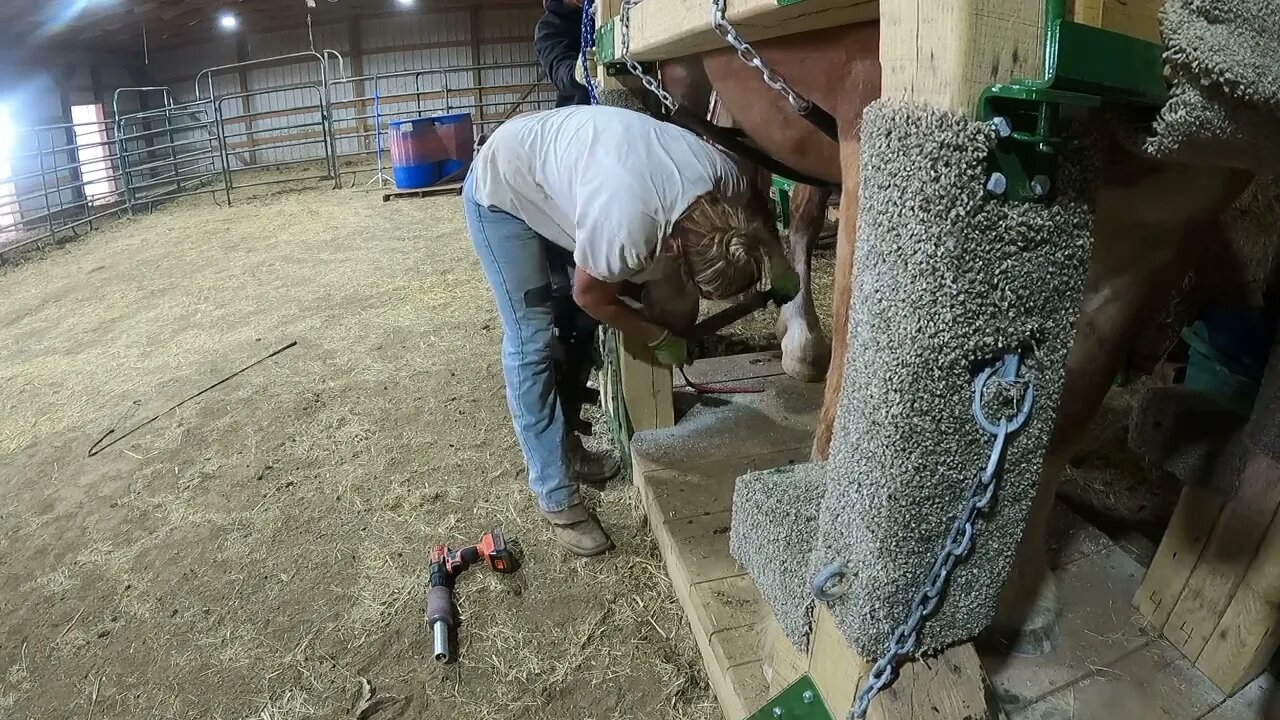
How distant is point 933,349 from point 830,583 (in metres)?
0.37

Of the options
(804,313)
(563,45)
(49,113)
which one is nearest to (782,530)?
(804,313)

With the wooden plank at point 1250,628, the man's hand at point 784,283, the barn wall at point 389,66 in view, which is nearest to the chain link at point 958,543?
the wooden plank at point 1250,628

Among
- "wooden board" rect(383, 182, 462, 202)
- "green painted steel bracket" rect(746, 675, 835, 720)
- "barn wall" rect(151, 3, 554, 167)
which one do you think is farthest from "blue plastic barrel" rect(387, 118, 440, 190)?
"green painted steel bracket" rect(746, 675, 835, 720)

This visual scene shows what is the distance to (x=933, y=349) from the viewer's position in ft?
2.69

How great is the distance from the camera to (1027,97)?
72cm

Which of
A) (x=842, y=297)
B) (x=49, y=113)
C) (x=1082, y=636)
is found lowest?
(x=1082, y=636)

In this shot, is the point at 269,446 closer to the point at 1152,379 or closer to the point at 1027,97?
the point at 1027,97

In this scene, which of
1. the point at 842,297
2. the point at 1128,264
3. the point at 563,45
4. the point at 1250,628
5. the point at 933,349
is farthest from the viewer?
the point at 563,45

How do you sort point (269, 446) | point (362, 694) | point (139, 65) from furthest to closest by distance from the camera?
1. point (139, 65)
2. point (269, 446)
3. point (362, 694)

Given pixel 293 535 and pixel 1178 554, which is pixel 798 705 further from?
pixel 293 535

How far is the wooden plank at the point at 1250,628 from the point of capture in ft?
4.58

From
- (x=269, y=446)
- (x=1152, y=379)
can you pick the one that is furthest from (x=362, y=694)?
(x=1152, y=379)

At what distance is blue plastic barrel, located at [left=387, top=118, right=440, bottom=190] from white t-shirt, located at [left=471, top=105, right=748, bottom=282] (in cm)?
732

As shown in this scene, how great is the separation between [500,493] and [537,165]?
1296mm
